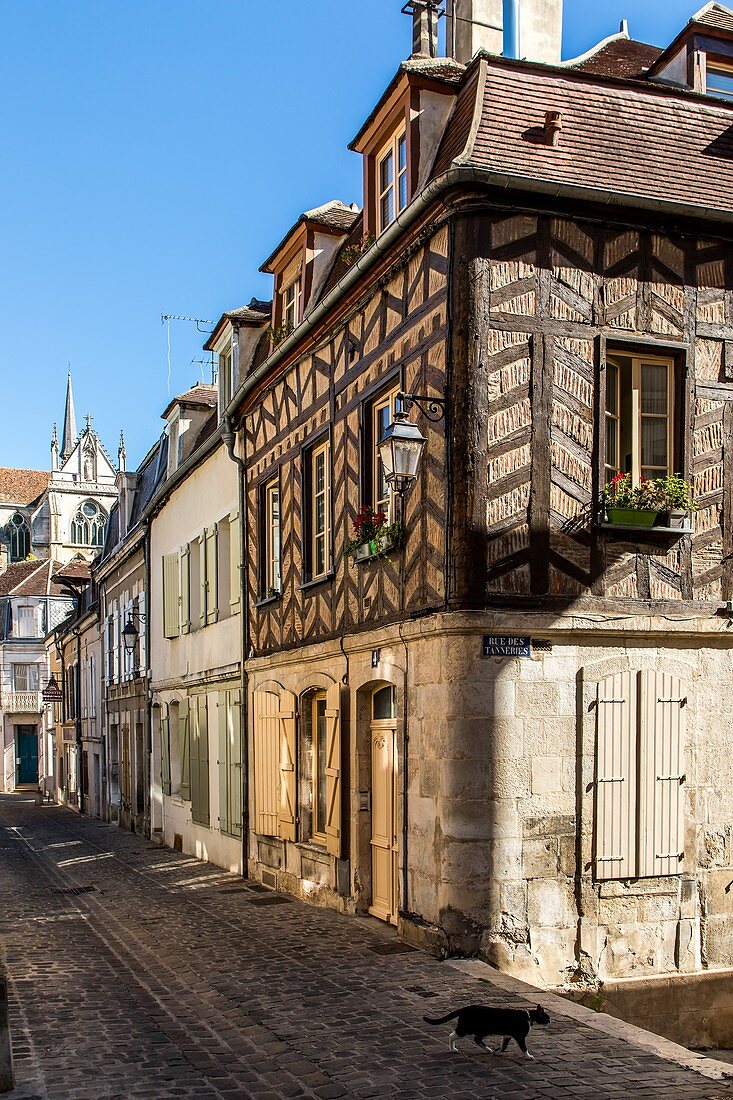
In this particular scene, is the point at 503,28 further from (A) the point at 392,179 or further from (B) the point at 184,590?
(B) the point at 184,590

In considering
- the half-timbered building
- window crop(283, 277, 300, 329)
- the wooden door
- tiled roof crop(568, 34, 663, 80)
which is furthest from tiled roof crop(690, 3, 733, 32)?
the wooden door

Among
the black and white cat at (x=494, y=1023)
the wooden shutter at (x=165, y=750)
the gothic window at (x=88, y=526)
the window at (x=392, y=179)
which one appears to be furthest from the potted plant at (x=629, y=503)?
the gothic window at (x=88, y=526)

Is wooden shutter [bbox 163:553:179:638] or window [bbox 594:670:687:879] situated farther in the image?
wooden shutter [bbox 163:553:179:638]

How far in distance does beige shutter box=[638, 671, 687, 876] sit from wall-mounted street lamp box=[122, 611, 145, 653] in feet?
50.9

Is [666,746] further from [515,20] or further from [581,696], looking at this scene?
[515,20]

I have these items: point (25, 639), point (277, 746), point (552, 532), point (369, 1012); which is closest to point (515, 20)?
point (552, 532)

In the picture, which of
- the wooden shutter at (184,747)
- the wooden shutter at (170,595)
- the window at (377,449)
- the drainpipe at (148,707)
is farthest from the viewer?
the drainpipe at (148,707)

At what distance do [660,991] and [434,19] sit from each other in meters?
9.40

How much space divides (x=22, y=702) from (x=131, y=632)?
36.7 metres

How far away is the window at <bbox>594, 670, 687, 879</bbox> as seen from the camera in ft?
28.0

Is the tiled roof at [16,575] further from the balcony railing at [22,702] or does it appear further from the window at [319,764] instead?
the window at [319,764]

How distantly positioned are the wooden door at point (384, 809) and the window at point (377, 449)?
66.4 inches

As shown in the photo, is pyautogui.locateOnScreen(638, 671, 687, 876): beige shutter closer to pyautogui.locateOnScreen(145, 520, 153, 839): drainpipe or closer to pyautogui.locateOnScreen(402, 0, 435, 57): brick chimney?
pyautogui.locateOnScreen(402, 0, 435, 57): brick chimney

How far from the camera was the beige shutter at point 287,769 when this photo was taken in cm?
1252
